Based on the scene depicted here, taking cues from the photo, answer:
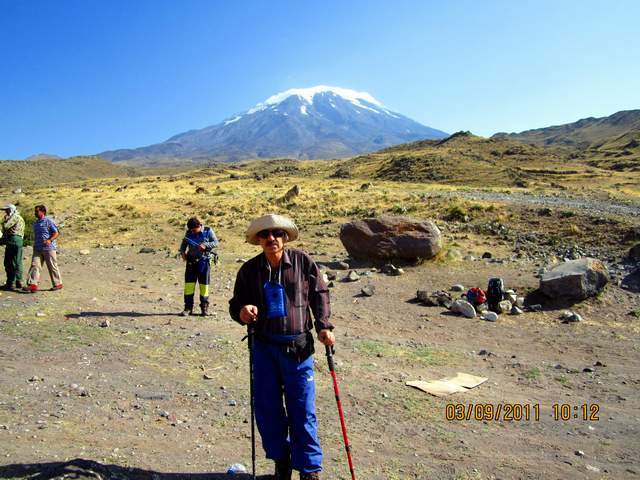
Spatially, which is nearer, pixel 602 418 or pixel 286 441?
pixel 286 441

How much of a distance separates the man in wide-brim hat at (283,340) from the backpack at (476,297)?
22.9 ft

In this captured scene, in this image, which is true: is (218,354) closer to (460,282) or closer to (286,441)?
(286,441)

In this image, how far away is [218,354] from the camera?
6.64 m

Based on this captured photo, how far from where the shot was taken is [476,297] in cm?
986

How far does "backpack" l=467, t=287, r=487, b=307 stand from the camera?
9805mm

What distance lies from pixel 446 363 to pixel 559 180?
135ft

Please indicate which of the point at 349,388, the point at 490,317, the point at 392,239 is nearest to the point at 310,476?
the point at 349,388

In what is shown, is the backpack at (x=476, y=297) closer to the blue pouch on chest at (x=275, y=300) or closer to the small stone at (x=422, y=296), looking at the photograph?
the small stone at (x=422, y=296)

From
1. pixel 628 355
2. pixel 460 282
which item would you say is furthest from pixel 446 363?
pixel 460 282

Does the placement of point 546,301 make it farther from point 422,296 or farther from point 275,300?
point 275,300

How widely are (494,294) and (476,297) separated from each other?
0.36 m

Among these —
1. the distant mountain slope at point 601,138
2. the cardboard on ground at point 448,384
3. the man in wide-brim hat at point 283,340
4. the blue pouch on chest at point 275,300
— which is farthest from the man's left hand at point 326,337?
the distant mountain slope at point 601,138

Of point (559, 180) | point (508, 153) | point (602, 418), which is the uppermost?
point (508, 153)

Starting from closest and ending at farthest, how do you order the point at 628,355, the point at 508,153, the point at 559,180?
the point at 628,355 < the point at 559,180 < the point at 508,153
